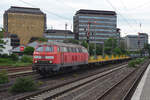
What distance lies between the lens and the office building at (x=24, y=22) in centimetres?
12862

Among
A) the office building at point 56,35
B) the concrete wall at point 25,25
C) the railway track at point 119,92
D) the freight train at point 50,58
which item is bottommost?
the railway track at point 119,92

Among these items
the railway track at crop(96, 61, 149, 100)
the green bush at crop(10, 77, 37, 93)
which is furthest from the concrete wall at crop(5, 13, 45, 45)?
the green bush at crop(10, 77, 37, 93)

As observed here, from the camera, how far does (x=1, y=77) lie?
1432 centimetres

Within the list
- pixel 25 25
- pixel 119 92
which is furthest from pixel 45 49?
pixel 25 25

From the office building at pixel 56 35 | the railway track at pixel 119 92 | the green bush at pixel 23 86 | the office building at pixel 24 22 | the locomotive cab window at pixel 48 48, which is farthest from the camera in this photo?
the office building at pixel 24 22

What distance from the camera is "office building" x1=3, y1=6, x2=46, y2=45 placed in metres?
129

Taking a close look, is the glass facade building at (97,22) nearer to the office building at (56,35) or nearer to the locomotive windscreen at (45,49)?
the office building at (56,35)

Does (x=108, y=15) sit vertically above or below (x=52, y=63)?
above

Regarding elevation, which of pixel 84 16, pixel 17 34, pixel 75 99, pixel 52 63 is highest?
pixel 84 16

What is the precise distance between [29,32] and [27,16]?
9.65 metres

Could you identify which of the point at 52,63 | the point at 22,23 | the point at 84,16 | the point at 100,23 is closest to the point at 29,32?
the point at 22,23

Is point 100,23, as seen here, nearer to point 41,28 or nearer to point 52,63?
point 41,28

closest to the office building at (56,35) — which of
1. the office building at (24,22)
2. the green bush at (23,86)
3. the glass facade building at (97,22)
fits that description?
the glass facade building at (97,22)

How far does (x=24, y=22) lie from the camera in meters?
131
